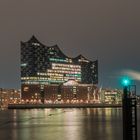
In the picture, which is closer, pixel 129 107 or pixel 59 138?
pixel 129 107

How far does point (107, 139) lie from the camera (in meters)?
33.8

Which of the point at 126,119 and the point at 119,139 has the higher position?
the point at 126,119

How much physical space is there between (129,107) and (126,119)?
56cm

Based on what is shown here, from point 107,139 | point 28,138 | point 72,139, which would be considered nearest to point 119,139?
point 107,139

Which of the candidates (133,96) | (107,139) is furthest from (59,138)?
(133,96)

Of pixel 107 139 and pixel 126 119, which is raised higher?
pixel 126 119

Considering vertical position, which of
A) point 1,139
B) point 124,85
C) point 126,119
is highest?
point 124,85

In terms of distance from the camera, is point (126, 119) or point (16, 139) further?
point (16, 139)

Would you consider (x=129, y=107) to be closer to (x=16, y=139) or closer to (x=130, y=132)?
(x=130, y=132)

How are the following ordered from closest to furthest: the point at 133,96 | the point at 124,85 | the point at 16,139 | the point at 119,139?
the point at 124,85, the point at 133,96, the point at 119,139, the point at 16,139

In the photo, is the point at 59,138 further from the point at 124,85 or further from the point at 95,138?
the point at 124,85

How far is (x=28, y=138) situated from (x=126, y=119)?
1604 cm

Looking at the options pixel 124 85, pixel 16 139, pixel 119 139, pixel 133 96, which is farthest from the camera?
pixel 16 139

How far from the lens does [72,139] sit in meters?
34.3
